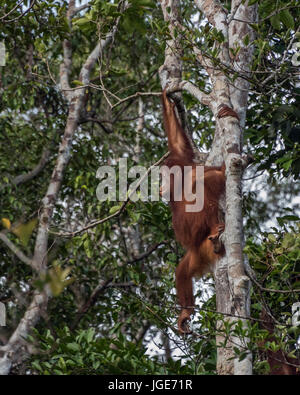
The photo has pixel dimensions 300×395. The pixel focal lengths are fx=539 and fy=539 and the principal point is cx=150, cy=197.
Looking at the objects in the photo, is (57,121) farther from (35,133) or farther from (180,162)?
(180,162)

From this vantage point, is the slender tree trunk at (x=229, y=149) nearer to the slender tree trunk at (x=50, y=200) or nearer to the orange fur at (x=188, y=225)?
the orange fur at (x=188, y=225)

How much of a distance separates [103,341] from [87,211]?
10.1ft

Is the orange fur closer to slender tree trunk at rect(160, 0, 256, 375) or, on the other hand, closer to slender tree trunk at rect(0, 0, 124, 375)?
slender tree trunk at rect(160, 0, 256, 375)

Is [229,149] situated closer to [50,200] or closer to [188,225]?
[188,225]

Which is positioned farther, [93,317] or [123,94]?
[123,94]

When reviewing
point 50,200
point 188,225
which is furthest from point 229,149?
point 50,200

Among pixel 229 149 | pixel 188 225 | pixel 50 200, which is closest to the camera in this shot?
pixel 229 149

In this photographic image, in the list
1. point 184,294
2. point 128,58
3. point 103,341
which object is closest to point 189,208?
point 184,294

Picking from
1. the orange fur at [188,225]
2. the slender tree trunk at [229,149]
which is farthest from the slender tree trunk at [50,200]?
the orange fur at [188,225]

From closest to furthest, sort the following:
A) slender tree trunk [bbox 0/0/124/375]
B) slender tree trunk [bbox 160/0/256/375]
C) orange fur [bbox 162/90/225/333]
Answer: slender tree trunk [bbox 160/0/256/375] < orange fur [bbox 162/90/225/333] < slender tree trunk [bbox 0/0/124/375]

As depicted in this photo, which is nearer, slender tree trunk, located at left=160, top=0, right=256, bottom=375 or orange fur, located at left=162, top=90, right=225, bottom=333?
slender tree trunk, located at left=160, top=0, right=256, bottom=375

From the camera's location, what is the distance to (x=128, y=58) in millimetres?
8625

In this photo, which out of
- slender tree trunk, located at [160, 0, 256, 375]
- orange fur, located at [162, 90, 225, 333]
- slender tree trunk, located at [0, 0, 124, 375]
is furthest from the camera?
slender tree trunk, located at [0, 0, 124, 375]

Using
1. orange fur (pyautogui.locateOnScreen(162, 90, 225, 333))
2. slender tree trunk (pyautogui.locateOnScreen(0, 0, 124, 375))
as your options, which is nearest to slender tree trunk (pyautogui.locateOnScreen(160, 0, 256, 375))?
orange fur (pyautogui.locateOnScreen(162, 90, 225, 333))
